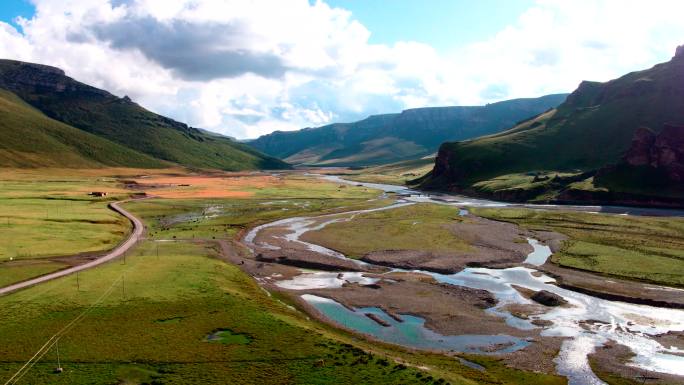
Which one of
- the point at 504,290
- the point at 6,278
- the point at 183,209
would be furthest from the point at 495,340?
the point at 183,209

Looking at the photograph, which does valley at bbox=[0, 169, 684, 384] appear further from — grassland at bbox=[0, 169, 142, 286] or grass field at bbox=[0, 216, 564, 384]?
grassland at bbox=[0, 169, 142, 286]

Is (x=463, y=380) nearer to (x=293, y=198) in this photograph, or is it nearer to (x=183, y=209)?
(x=183, y=209)

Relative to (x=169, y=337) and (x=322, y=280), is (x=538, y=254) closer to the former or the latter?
(x=322, y=280)

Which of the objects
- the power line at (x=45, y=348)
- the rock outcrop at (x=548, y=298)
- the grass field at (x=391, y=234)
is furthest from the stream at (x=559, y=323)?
the power line at (x=45, y=348)

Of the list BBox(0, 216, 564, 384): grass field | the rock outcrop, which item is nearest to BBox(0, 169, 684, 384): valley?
BBox(0, 216, 564, 384): grass field

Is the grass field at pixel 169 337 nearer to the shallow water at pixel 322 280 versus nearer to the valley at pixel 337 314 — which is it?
the valley at pixel 337 314
